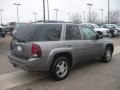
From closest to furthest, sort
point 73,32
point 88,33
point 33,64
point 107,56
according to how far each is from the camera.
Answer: point 33,64, point 73,32, point 88,33, point 107,56

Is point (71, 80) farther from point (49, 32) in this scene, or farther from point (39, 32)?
point (39, 32)

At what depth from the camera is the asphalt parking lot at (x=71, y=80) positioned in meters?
5.43

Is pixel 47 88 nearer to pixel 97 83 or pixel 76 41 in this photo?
pixel 97 83

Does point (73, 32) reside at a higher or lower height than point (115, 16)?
lower

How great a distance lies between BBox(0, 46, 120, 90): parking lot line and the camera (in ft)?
18.5

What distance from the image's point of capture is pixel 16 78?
625cm

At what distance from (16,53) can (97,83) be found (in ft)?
8.48

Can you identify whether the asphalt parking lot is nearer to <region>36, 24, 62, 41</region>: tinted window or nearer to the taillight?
the taillight

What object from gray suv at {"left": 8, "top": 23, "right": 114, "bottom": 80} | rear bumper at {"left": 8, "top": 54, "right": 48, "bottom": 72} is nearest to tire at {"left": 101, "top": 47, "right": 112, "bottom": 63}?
gray suv at {"left": 8, "top": 23, "right": 114, "bottom": 80}

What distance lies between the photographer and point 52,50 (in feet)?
18.8

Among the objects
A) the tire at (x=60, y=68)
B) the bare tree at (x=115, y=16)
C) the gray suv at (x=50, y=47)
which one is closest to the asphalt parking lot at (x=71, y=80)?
the tire at (x=60, y=68)

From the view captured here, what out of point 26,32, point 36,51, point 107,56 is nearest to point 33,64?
point 36,51

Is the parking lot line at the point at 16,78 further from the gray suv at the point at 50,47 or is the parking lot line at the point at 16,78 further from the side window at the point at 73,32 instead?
the side window at the point at 73,32

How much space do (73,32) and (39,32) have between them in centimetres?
145
